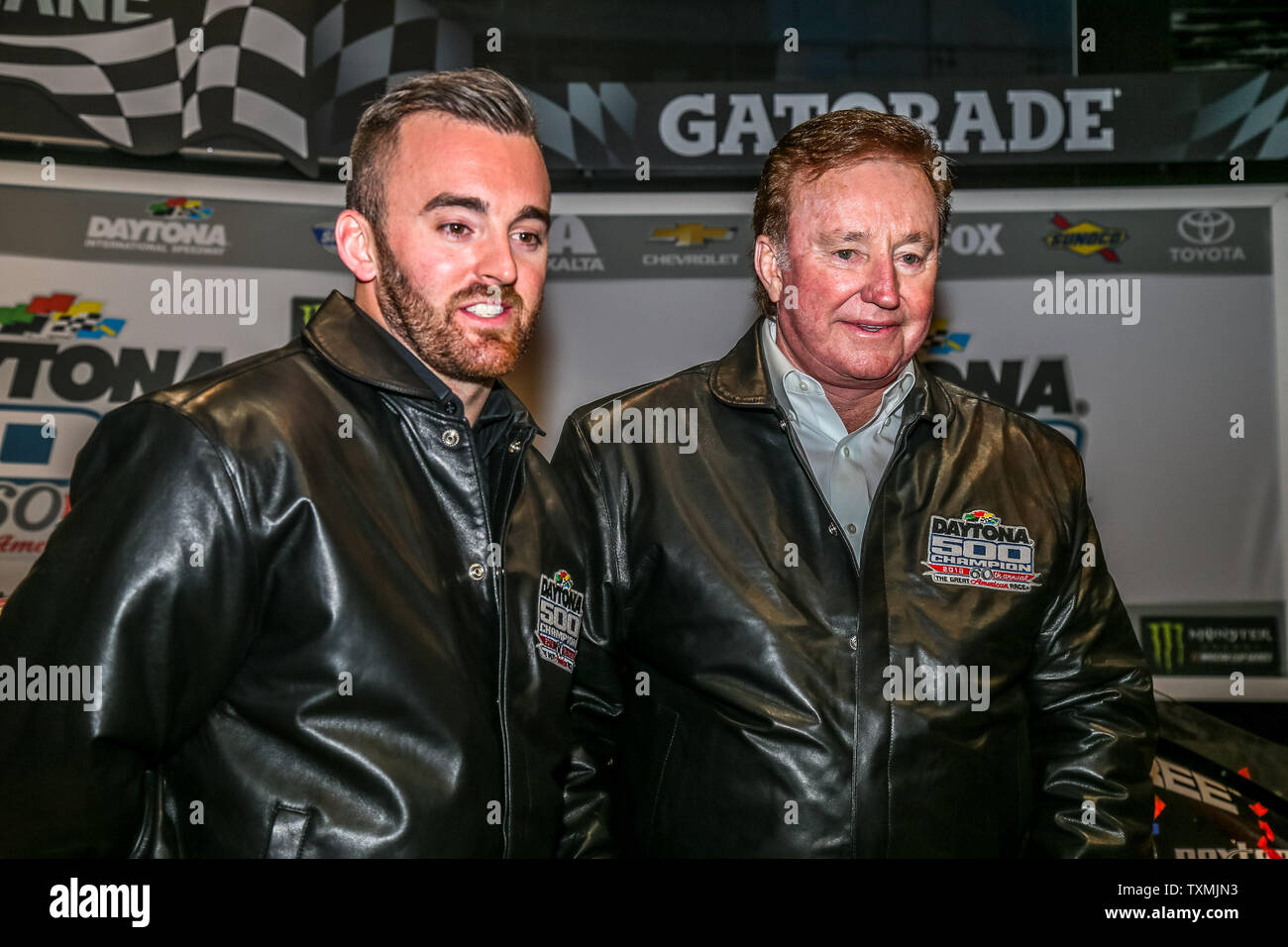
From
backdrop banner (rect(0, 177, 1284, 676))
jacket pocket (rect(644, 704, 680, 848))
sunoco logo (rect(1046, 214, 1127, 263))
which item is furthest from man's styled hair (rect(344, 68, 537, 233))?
sunoco logo (rect(1046, 214, 1127, 263))

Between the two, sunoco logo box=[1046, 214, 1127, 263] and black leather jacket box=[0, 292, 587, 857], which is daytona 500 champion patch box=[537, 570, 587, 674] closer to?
black leather jacket box=[0, 292, 587, 857]

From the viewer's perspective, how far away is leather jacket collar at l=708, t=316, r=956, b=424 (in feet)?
6.05

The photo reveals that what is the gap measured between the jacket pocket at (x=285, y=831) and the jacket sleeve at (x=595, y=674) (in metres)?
0.57

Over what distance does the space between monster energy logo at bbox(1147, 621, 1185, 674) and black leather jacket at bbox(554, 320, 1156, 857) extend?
2.53 meters

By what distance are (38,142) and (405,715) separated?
3556mm

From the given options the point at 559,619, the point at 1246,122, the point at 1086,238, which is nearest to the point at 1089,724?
the point at 559,619

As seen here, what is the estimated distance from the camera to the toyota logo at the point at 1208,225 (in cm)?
427

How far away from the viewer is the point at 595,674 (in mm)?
1818

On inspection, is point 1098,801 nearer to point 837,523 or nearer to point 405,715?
point 837,523

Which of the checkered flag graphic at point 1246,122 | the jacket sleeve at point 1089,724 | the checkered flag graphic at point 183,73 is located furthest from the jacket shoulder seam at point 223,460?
the checkered flag graphic at point 1246,122

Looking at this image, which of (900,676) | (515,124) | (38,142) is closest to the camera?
(515,124)

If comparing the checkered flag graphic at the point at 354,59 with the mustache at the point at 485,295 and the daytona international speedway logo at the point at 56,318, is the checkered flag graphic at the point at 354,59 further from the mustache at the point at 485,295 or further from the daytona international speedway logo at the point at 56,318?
the mustache at the point at 485,295

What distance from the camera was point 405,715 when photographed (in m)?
1.34
